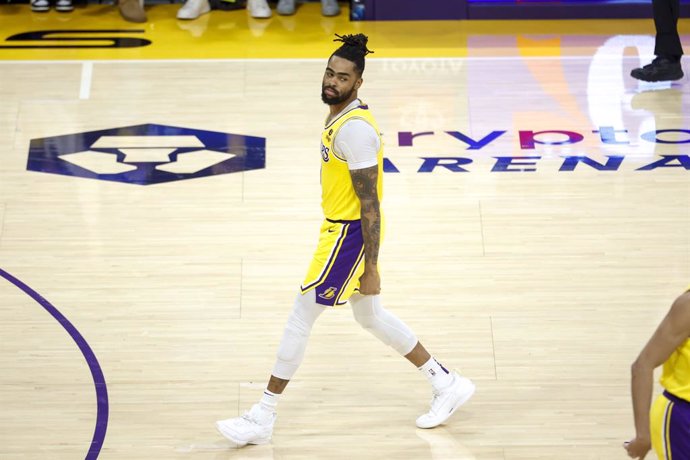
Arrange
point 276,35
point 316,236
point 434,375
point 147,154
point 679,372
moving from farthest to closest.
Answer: point 276,35 → point 147,154 → point 316,236 → point 434,375 → point 679,372

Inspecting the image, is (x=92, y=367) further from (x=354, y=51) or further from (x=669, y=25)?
(x=669, y=25)

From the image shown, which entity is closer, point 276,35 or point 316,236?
point 316,236

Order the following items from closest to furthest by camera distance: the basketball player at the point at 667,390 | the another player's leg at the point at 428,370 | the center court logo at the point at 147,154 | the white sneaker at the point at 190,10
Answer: the basketball player at the point at 667,390
the another player's leg at the point at 428,370
the center court logo at the point at 147,154
the white sneaker at the point at 190,10

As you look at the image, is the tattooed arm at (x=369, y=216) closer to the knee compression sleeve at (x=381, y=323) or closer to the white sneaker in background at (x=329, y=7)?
the knee compression sleeve at (x=381, y=323)

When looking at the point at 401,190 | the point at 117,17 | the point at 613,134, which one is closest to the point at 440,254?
the point at 401,190

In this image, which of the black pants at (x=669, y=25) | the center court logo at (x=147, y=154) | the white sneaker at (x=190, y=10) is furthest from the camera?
the white sneaker at (x=190, y=10)

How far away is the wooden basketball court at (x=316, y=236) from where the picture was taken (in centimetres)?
547

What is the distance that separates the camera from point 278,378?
5152mm

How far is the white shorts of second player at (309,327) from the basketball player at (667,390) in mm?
1567

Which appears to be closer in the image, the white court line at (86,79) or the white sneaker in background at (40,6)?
the white court line at (86,79)

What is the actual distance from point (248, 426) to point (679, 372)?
208cm

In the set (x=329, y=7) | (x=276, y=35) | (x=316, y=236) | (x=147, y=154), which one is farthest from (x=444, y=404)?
(x=329, y=7)

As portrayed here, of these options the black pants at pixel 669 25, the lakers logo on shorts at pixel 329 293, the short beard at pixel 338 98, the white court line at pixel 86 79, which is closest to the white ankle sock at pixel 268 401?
the lakers logo on shorts at pixel 329 293

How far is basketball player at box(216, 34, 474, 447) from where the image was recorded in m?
4.83
